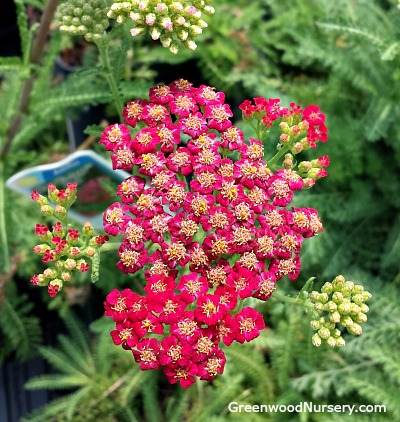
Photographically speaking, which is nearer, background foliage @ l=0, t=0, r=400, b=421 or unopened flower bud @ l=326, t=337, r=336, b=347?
unopened flower bud @ l=326, t=337, r=336, b=347

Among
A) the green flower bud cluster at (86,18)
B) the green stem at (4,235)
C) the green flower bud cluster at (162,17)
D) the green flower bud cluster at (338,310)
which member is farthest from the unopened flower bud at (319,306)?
the green stem at (4,235)

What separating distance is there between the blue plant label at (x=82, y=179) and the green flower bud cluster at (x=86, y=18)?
0.36 metres

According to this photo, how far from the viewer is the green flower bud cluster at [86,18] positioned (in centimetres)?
144

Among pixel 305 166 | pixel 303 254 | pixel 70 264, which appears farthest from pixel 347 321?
pixel 303 254

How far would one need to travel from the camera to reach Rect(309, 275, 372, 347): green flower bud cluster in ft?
4.46

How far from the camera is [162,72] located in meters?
2.81

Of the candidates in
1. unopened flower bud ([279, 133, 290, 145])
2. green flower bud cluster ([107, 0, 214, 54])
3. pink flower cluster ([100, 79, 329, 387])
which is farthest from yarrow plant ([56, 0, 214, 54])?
unopened flower bud ([279, 133, 290, 145])

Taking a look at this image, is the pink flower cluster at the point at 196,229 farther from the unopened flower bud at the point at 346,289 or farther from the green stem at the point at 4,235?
the green stem at the point at 4,235

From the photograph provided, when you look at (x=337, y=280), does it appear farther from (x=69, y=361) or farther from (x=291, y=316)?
(x=69, y=361)

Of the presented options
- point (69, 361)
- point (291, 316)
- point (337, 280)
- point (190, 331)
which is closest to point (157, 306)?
point (190, 331)

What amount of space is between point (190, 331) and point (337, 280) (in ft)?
1.13

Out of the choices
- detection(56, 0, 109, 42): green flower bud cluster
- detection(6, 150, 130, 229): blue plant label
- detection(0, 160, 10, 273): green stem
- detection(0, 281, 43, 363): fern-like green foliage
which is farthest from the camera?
detection(0, 281, 43, 363): fern-like green foliage

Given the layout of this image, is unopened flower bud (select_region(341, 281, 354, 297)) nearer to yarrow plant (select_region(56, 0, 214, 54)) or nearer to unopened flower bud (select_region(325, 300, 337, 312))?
unopened flower bud (select_region(325, 300, 337, 312))

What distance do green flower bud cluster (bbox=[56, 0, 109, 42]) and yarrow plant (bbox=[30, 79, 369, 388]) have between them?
7.2 inches
